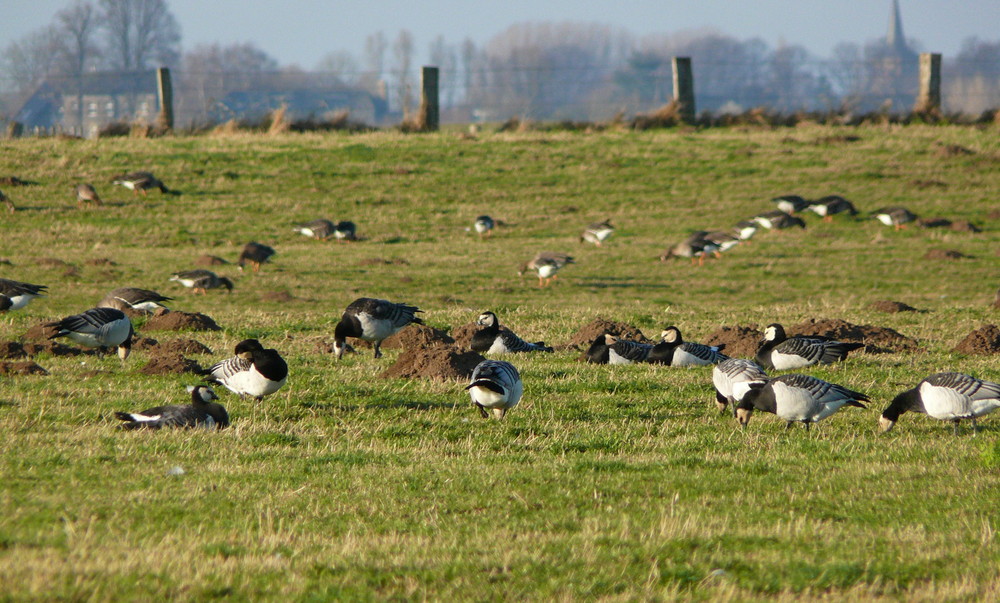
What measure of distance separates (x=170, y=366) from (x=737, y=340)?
9328 millimetres

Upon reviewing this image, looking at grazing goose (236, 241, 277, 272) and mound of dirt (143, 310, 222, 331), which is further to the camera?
grazing goose (236, 241, 277, 272)

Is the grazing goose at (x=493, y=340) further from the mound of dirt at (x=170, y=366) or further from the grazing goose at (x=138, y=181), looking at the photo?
the grazing goose at (x=138, y=181)

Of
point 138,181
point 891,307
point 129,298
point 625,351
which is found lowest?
point 891,307

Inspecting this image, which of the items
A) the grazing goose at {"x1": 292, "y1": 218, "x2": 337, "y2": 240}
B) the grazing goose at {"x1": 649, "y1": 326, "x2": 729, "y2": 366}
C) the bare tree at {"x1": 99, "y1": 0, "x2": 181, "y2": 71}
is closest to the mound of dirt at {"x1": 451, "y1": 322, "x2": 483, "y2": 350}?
the grazing goose at {"x1": 649, "y1": 326, "x2": 729, "y2": 366}

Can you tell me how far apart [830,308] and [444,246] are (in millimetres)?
13736

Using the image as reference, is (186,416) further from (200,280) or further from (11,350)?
(200,280)

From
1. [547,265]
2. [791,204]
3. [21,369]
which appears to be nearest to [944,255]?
[791,204]

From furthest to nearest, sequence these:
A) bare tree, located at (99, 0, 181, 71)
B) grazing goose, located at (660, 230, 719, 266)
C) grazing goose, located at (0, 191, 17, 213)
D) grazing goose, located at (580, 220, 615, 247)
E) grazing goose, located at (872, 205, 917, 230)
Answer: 1. bare tree, located at (99, 0, 181, 71)
2. grazing goose, located at (872, 205, 917, 230)
3. grazing goose, located at (0, 191, 17, 213)
4. grazing goose, located at (580, 220, 615, 247)
5. grazing goose, located at (660, 230, 719, 266)

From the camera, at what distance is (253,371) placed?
11.4 metres

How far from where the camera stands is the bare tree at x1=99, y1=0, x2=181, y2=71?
16138cm

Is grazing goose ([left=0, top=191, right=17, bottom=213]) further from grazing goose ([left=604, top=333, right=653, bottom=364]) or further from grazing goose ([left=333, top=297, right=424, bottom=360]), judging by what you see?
grazing goose ([left=604, top=333, right=653, bottom=364])

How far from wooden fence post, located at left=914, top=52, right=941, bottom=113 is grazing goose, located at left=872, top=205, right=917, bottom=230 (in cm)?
1787

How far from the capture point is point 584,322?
2052 centimetres

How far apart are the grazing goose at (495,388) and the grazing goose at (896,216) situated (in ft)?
88.6
